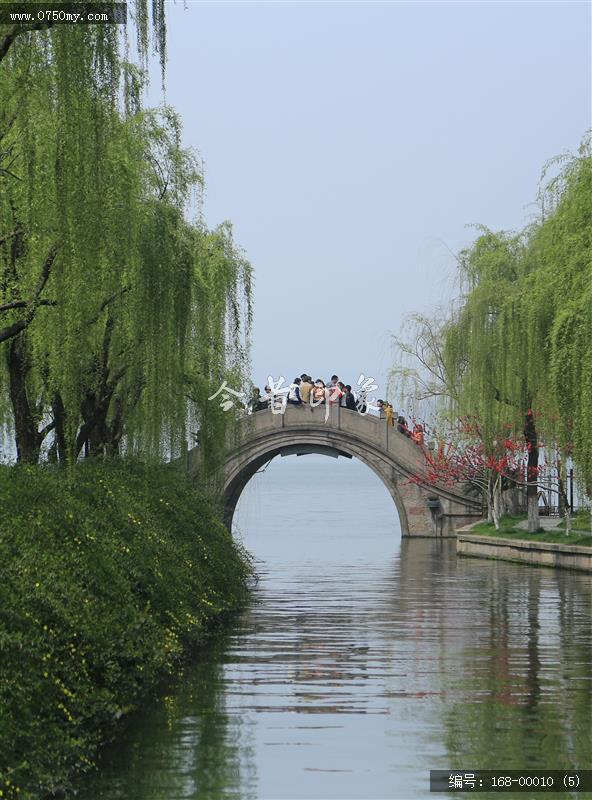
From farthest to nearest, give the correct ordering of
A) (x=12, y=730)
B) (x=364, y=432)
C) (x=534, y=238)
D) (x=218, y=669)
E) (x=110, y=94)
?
(x=364, y=432), (x=534, y=238), (x=218, y=669), (x=110, y=94), (x=12, y=730)

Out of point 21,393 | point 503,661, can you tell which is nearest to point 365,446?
point 21,393

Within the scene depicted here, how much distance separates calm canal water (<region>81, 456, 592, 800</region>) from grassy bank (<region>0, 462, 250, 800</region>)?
328 mm

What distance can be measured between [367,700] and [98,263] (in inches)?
175

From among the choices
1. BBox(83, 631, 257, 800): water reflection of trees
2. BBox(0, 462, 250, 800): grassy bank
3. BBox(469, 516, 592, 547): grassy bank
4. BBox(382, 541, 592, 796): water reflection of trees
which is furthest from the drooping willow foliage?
BBox(469, 516, 592, 547): grassy bank

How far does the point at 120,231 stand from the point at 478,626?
7499 mm

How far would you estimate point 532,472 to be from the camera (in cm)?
3438

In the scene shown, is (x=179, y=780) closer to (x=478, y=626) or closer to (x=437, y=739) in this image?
(x=437, y=739)

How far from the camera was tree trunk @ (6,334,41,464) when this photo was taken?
683 inches

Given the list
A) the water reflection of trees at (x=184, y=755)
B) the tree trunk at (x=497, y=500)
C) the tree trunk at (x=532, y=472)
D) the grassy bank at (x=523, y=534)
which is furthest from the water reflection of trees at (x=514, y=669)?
the tree trunk at (x=497, y=500)

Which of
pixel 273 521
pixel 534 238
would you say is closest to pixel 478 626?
pixel 534 238

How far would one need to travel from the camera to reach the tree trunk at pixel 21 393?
1734 centimetres

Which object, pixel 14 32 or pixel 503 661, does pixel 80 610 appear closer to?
pixel 14 32

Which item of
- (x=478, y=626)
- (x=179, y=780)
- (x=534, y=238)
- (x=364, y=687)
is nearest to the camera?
(x=179, y=780)

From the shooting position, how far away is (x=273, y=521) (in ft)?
249
